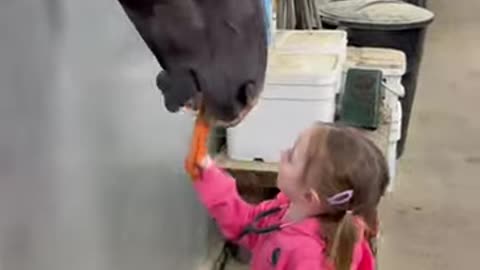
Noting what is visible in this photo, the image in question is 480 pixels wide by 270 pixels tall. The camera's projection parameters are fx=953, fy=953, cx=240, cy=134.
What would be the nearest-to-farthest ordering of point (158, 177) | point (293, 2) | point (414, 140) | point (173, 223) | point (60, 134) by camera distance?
1. point (60, 134)
2. point (158, 177)
3. point (173, 223)
4. point (293, 2)
5. point (414, 140)

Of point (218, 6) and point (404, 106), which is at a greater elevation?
point (218, 6)

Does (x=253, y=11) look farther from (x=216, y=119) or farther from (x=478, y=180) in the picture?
(x=478, y=180)

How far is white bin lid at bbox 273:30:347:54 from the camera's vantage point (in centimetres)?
307

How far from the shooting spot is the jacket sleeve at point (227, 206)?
1926 mm

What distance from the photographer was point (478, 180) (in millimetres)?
3963

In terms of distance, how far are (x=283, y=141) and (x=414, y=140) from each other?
5.70ft

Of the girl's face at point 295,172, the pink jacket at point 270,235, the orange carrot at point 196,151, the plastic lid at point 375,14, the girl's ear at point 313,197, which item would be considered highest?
the orange carrot at point 196,151

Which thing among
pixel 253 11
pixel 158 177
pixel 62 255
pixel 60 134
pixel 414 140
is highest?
pixel 253 11

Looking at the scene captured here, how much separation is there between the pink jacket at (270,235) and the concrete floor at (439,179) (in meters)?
1.13

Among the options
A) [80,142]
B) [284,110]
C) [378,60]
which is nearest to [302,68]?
[284,110]

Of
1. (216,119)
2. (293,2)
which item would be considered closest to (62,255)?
(216,119)

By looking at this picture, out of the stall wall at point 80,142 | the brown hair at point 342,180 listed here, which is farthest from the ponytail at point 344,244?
the stall wall at point 80,142

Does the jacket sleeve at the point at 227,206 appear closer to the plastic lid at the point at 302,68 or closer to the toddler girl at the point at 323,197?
the toddler girl at the point at 323,197

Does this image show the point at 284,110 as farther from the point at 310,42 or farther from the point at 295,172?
the point at 295,172
